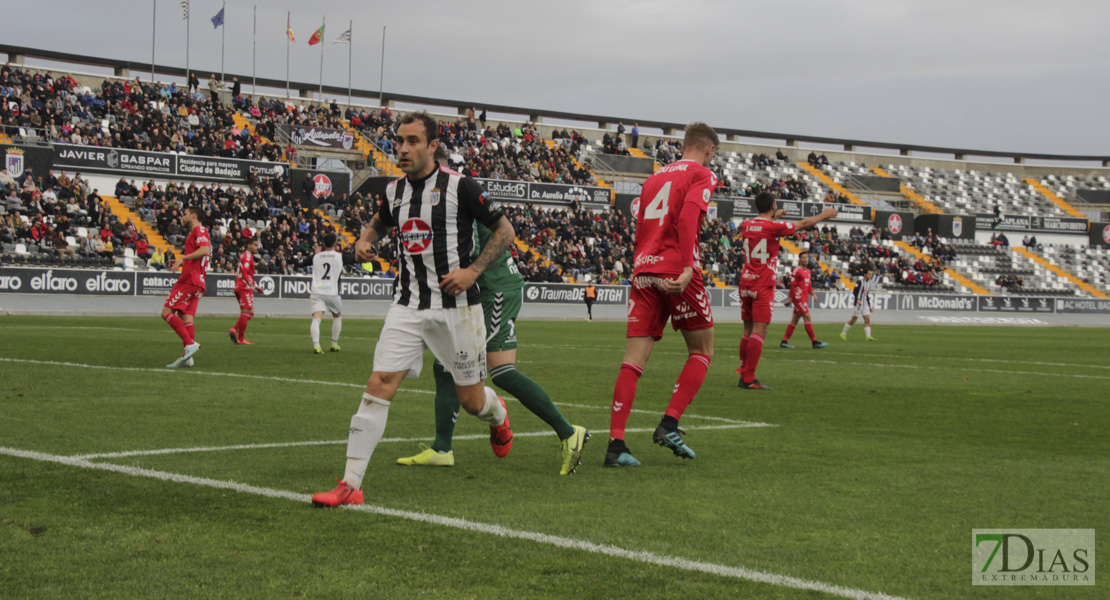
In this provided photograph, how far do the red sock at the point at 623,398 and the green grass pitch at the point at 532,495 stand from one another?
11.5 inches

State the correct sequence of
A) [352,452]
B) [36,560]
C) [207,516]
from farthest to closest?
1. [352,452]
2. [207,516]
3. [36,560]

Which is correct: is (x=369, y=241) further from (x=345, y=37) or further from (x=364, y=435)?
(x=345, y=37)

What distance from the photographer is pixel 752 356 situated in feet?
42.1

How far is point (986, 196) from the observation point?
75250mm

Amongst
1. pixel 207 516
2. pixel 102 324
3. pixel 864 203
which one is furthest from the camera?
pixel 864 203

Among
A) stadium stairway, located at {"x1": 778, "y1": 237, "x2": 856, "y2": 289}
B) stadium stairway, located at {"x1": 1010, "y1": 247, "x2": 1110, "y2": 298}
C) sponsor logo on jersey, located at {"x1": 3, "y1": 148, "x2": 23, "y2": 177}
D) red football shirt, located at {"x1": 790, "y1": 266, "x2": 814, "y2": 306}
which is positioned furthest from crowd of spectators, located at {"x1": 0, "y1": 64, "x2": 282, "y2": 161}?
stadium stairway, located at {"x1": 1010, "y1": 247, "x2": 1110, "y2": 298}

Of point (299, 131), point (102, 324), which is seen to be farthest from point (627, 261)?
point (102, 324)

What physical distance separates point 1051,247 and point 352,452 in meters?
72.2

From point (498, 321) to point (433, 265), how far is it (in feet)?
4.55

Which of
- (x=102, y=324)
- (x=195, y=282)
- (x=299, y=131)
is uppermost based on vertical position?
(x=299, y=131)

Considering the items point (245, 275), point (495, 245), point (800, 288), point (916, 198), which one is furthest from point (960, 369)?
point (916, 198)

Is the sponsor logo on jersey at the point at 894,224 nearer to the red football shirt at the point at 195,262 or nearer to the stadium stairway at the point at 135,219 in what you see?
the stadium stairway at the point at 135,219

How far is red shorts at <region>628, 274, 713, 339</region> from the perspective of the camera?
24.1ft

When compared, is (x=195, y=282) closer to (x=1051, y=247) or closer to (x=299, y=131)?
(x=299, y=131)
